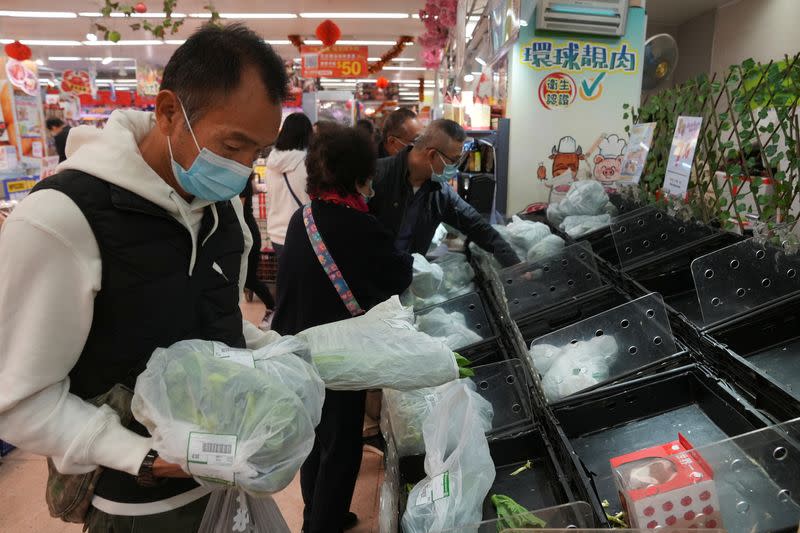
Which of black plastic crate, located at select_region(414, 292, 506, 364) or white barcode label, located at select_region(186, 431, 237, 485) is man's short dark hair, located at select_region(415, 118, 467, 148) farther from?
white barcode label, located at select_region(186, 431, 237, 485)

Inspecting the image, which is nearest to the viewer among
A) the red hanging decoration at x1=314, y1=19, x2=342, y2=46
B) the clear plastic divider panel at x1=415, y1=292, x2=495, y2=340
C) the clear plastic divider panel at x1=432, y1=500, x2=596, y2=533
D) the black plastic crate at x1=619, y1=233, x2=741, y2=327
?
the clear plastic divider panel at x1=432, y1=500, x2=596, y2=533

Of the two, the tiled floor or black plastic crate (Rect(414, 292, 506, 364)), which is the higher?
black plastic crate (Rect(414, 292, 506, 364))

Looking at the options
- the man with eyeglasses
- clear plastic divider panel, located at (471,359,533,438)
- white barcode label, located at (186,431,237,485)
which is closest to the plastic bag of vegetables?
white barcode label, located at (186,431,237,485)

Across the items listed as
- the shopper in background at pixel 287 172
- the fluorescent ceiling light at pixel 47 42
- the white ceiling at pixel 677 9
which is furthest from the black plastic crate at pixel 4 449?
the fluorescent ceiling light at pixel 47 42

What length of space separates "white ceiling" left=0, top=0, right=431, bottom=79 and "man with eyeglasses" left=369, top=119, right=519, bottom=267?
5.99 meters

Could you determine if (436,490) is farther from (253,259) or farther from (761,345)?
(253,259)

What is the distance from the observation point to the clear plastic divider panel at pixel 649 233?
7.50 feet

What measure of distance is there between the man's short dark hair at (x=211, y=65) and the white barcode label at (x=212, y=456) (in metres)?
0.59

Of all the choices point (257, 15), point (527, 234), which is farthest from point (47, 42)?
point (527, 234)

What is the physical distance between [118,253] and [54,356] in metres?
0.20

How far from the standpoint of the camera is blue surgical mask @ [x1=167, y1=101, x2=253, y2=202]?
108 centimetres

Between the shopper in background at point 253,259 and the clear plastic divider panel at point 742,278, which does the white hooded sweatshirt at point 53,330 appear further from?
the shopper in background at point 253,259

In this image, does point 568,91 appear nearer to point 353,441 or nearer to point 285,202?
point 285,202

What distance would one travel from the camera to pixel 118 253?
3.19ft
